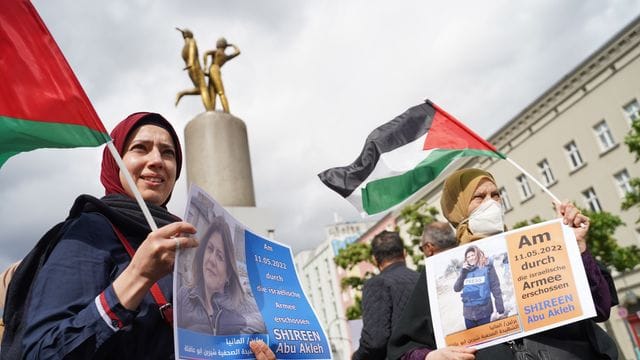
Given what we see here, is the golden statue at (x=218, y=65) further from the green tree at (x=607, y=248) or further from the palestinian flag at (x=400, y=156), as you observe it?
the green tree at (x=607, y=248)

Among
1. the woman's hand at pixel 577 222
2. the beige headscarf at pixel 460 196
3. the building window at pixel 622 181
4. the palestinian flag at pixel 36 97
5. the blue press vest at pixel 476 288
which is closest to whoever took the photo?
the palestinian flag at pixel 36 97

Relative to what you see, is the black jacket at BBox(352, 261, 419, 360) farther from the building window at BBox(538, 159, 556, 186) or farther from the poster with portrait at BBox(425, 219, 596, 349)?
the building window at BBox(538, 159, 556, 186)

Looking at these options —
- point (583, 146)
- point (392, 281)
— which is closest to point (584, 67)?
point (583, 146)

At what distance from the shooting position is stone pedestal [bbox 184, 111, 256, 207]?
697 cm

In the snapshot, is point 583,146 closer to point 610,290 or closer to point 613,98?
point 613,98

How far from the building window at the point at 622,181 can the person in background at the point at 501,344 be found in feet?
78.0

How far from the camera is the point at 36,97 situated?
1646mm

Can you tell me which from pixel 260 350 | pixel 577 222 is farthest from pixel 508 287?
pixel 260 350

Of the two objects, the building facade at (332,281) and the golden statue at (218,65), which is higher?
the building facade at (332,281)

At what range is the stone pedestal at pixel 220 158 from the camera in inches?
275

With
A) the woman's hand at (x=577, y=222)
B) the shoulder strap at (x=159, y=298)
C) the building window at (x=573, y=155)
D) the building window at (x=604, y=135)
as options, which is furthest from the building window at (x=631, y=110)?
the shoulder strap at (x=159, y=298)

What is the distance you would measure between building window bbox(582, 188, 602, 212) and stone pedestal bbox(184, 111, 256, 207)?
71.2ft

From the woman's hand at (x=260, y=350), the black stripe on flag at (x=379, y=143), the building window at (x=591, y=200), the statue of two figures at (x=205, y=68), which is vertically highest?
the building window at (x=591, y=200)

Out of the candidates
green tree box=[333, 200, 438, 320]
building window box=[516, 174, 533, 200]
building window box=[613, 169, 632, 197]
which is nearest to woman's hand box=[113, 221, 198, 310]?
green tree box=[333, 200, 438, 320]
